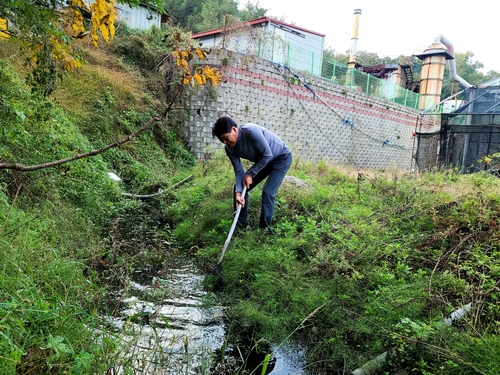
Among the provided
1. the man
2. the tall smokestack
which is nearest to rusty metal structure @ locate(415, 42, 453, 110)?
the tall smokestack

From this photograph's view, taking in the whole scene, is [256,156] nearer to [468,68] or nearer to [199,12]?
[199,12]

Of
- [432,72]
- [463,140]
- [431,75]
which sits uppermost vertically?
[432,72]

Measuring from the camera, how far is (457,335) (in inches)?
80.1

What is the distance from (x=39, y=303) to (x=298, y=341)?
173cm

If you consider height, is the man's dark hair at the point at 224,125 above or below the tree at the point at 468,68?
below

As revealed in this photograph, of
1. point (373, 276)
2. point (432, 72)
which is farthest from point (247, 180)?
point (432, 72)

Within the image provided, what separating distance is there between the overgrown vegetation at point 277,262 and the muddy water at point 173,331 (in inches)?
3.8

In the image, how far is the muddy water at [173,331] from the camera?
2.04 meters

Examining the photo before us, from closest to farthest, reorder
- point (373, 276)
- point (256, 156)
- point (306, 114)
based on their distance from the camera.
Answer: point (373, 276) → point (256, 156) → point (306, 114)

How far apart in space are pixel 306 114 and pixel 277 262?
10934 mm

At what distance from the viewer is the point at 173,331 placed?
247 centimetres

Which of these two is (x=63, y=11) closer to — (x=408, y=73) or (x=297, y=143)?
(x=297, y=143)

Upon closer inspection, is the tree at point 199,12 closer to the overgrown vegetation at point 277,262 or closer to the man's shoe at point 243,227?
the overgrown vegetation at point 277,262

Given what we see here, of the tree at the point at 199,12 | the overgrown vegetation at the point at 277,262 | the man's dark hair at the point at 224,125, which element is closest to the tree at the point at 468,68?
the tree at the point at 199,12
